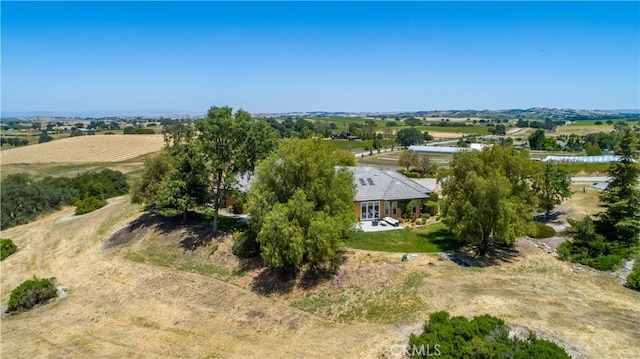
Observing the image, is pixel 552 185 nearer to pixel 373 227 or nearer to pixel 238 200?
pixel 373 227

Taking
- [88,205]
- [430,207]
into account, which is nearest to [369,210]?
[430,207]

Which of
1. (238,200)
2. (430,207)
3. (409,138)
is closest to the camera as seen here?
(238,200)

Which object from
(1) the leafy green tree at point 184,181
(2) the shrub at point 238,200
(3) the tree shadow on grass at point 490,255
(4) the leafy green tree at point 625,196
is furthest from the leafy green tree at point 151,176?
(4) the leafy green tree at point 625,196

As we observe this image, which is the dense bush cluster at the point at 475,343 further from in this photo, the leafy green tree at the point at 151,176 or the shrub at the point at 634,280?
the leafy green tree at the point at 151,176

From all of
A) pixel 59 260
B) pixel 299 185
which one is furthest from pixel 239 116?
pixel 59 260

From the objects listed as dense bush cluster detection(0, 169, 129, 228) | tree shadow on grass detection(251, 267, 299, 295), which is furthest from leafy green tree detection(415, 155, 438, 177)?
dense bush cluster detection(0, 169, 129, 228)

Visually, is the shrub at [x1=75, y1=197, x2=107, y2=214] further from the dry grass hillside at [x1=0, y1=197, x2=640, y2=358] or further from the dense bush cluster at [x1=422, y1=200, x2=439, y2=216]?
the dense bush cluster at [x1=422, y1=200, x2=439, y2=216]

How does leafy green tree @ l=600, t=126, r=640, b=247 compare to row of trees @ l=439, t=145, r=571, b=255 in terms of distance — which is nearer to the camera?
row of trees @ l=439, t=145, r=571, b=255
